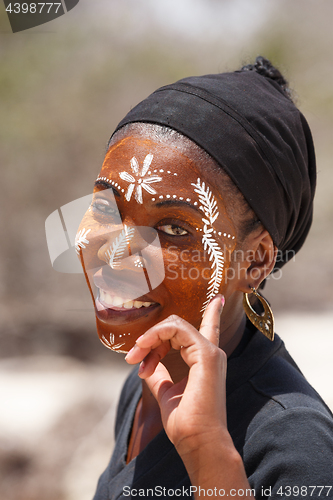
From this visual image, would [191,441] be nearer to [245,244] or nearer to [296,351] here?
[245,244]

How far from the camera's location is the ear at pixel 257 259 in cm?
176

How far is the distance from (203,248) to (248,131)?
0.49 meters

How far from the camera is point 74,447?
4.18 metres

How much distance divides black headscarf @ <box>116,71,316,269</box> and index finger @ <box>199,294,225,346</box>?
0.40m

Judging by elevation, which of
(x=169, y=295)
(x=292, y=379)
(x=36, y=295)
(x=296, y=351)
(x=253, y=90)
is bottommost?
(x=296, y=351)

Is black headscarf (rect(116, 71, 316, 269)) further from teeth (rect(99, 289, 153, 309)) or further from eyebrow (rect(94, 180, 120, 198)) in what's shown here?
teeth (rect(99, 289, 153, 309))

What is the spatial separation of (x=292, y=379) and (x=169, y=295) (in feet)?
1.98

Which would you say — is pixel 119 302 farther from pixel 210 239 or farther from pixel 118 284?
pixel 210 239

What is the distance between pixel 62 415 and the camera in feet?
14.7

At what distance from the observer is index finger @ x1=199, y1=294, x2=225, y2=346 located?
55.7 inches

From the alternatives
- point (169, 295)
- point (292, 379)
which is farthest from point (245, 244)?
point (292, 379)

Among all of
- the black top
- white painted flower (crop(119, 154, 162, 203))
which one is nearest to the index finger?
the black top
